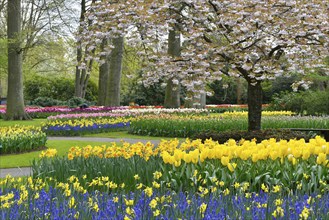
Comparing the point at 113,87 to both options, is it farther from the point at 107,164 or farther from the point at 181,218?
the point at 181,218

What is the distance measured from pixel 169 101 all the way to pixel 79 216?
2126 cm

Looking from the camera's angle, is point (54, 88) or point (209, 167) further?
point (54, 88)

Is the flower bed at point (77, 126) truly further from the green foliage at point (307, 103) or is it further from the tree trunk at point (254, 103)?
the green foliage at point (307, 103)

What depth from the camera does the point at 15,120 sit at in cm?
2119

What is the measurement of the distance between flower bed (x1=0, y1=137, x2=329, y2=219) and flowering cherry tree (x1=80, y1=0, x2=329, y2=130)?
4164mm

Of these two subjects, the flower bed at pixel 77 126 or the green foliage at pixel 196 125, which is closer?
the green foliage at pixel 196 125

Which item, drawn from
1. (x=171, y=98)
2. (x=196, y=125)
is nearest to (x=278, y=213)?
(x=196, y=125)

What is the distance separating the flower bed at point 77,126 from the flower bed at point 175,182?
395 inches

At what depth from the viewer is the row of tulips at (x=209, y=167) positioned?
195 inches

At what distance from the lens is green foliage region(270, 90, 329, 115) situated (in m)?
23.7

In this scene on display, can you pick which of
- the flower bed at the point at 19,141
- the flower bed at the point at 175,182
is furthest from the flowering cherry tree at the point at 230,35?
the flower bed at the point at 175,182

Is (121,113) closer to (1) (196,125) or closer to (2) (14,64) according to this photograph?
(2) (14,64)

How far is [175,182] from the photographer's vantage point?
16.2 feet

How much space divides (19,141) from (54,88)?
30137 millimetres
